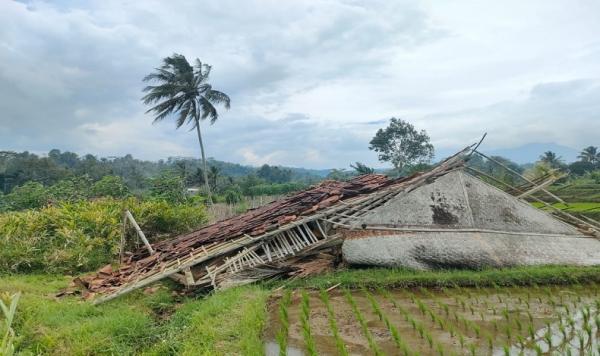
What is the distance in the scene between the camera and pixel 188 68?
906 inches

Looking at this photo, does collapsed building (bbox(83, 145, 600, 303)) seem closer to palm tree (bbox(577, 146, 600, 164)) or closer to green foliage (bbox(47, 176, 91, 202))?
green foliage (bbox(47, 176, 91, 202))

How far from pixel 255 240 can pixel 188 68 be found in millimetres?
17431

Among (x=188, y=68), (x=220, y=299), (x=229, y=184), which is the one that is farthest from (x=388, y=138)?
(x=220, y=299)

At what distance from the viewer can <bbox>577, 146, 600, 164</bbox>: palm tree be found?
4834 cm

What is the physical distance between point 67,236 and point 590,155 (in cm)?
5638

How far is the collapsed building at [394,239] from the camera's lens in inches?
304

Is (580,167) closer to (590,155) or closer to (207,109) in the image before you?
(590,155)

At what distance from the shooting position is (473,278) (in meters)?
7.04

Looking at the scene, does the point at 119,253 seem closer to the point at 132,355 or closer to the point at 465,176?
the point at 132,355

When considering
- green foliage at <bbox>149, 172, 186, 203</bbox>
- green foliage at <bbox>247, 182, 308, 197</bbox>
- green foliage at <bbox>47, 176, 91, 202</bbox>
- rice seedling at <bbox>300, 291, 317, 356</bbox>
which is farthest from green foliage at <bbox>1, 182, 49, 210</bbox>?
green foliage at <bbox>247, 182, 308, 197</bbox>

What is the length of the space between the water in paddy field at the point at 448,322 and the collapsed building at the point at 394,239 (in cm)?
105

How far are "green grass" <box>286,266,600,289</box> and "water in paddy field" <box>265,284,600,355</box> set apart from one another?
0.58 ft

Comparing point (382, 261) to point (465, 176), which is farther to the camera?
point (465, 176)

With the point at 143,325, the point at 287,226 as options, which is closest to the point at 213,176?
the point at 287,226
